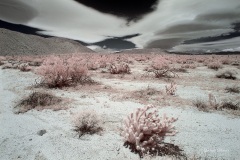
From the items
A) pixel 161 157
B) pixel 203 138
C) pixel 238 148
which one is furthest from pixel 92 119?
pixel 238 148

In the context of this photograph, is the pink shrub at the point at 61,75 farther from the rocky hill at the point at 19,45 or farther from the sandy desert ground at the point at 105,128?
the rocky hill at the point at 19,45

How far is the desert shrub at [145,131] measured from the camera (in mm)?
3730

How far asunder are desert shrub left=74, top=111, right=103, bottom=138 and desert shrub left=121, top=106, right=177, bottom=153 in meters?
0.74

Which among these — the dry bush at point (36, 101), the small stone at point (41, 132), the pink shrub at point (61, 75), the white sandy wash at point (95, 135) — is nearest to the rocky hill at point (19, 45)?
the pink shrub at point (61, 75)

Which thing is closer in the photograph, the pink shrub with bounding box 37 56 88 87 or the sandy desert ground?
the sandy desert ground

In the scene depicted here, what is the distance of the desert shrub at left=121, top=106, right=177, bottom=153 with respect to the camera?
373cm

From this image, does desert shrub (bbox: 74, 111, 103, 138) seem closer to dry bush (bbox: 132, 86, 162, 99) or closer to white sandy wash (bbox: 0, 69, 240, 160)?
white sandy wash (bbox: 0, 69, 240, 160)

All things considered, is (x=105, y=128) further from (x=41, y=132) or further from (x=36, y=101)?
(x=36, y=101)

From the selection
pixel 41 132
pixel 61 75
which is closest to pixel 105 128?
pixel 41 132

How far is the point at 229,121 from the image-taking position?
17.3 feet

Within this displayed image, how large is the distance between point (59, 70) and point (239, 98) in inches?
253

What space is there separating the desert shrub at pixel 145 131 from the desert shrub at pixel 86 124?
0.74m

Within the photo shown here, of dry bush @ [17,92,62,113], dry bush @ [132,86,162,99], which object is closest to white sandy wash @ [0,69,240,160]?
dry bush @ [17,92,62,113]

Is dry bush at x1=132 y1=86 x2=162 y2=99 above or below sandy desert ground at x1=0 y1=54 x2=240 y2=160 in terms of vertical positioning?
above
